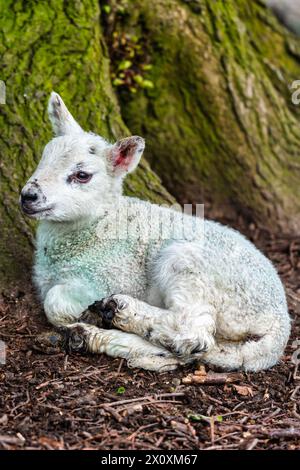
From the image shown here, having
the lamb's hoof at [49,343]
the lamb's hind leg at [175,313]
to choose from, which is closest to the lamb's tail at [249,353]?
the lamb's hind leg at [175,313]

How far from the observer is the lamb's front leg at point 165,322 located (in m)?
5.95

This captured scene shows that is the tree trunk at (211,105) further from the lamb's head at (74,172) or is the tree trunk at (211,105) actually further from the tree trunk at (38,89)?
the lamb's head at (74,172)

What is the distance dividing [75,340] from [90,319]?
30cm

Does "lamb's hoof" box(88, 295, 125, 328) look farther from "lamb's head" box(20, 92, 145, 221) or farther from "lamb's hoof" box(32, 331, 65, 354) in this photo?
"lamb's head" box(20, 92, 145, 221)

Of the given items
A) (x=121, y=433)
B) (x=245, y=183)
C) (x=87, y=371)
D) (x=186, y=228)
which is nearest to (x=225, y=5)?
(x=245, y=183)

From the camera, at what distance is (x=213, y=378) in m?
5.96

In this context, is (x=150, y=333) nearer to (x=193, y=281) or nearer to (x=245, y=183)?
(x=193, y=281)

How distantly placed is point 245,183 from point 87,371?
177 inches

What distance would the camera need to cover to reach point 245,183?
959cm

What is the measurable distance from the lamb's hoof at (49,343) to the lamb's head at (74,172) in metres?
1.07

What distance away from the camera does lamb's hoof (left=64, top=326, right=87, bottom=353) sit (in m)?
6.12

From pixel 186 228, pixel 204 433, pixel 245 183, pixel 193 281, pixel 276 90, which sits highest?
pixel 276 90

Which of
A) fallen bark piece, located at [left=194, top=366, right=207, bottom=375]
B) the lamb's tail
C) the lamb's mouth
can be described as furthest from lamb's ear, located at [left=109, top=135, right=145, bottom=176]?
fallen bark piece, located at [left=194, top=366, right=207, bottom=375]

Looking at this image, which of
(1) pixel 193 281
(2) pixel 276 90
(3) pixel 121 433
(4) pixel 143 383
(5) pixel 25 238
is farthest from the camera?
(2) pixel 276 90
